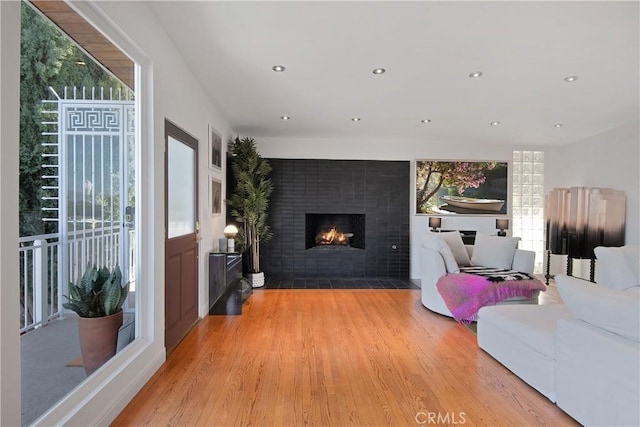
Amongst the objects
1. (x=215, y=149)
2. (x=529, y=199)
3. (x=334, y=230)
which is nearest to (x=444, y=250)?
(x=334, y=230)

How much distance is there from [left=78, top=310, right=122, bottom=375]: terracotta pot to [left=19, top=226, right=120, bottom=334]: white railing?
20 centimetres

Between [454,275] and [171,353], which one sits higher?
[454,275]

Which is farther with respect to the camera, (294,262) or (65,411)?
(294,262)

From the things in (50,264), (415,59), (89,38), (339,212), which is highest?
(415,59)

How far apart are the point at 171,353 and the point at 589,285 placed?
298cm

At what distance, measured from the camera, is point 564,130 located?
5035 millimetres

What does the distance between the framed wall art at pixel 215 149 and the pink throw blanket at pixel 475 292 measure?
3.13m

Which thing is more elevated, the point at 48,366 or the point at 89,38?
the point at 89,38

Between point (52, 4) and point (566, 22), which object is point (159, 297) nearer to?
point (52, 4)

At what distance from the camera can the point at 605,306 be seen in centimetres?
164

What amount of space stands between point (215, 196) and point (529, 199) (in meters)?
5.81

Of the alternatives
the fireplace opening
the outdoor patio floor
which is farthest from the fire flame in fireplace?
the outdoor patio floor

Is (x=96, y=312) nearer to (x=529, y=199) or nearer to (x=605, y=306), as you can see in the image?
(x=605, y=306)

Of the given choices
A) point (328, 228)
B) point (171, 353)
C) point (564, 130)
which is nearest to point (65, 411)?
point (171, 353)
